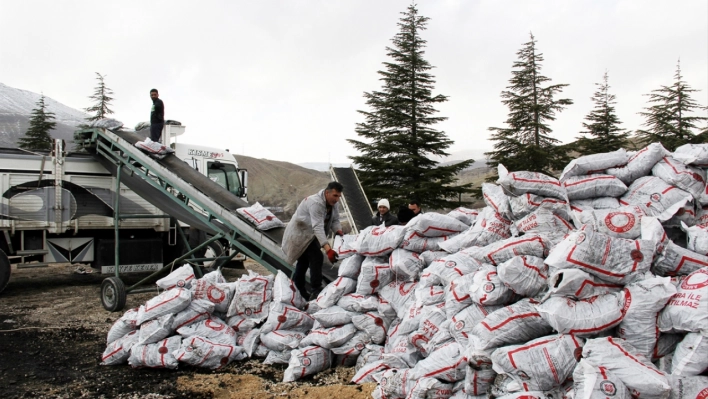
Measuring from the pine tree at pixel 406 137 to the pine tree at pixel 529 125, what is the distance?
3.03 m

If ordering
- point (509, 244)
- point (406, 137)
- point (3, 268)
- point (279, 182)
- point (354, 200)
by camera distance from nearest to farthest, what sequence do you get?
point (509, 244) < point (3, 268) < point (354, 200) < point (406, 137) < point (279, 182)

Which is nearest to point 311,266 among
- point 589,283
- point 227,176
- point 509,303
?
point 509,303

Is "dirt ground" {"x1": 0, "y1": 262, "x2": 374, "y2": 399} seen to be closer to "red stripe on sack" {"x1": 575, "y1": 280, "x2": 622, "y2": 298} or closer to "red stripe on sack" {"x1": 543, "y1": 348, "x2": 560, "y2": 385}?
"red stripe on sack" {"x1": 543, "y1": 348, "x2": 560, "y2": 385}

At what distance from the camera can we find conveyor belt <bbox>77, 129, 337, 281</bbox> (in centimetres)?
641

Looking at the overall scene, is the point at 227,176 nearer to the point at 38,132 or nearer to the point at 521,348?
the point at 521,348

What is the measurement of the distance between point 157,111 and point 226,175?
74.5 inches

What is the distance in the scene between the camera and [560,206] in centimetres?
418

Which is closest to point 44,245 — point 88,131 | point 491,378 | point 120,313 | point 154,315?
point 88,131

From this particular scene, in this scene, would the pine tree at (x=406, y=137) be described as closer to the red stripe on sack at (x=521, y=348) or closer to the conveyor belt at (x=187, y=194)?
the conveyor belt at (x=187, y=194)

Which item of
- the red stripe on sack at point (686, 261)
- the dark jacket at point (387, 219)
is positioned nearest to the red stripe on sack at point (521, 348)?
the red stripe on sack at point (686, 261)

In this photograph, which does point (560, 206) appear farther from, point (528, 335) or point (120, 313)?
point (120, 313)

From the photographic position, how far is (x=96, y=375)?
15.5 feet

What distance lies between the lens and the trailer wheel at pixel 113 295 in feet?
23.8

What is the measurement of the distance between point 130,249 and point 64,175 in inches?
68.0
